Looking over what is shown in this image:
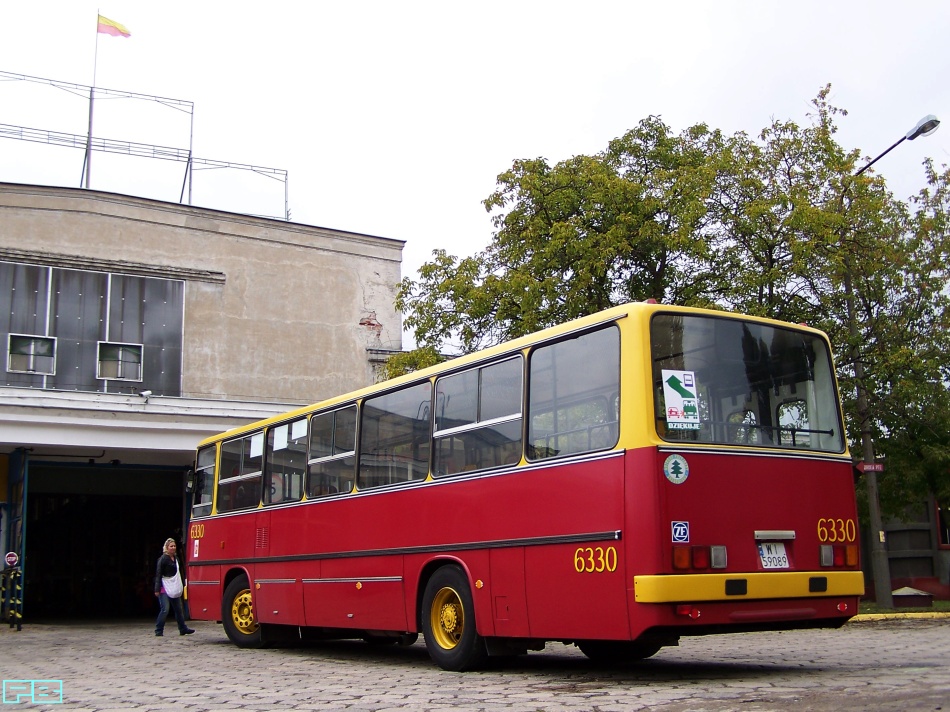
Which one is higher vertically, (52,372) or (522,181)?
(522,181)

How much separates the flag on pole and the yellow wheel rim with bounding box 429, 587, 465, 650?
25.9 meters

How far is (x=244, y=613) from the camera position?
595 inches

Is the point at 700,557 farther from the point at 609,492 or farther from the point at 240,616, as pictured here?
the point at 240,616

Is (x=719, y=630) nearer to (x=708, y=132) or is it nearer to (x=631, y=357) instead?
(x=631, y=357)

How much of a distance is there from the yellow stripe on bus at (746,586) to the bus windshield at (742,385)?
1.08 metres

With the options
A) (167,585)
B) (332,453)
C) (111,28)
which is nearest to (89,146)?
(111,28)

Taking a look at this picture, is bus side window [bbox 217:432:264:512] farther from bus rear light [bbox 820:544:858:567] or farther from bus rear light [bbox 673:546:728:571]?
bus rear light [bbox 820:544:858:567]

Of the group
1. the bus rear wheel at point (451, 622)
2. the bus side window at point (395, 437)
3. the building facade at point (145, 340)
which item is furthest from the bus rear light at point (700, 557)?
the building facade at point (145, 340)

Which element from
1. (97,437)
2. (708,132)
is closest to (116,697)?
(97,437)

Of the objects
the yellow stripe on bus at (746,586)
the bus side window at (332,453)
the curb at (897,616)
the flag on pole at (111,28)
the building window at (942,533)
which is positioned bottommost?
the curb at (897,616)

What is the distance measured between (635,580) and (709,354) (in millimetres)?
2081

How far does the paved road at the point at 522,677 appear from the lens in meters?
7.66

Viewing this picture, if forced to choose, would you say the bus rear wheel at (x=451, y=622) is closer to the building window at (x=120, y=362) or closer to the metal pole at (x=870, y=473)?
the metal pole at (x=870, y=473)

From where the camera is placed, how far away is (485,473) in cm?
1006
